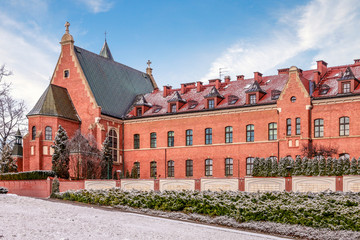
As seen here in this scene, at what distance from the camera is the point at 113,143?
167 ft

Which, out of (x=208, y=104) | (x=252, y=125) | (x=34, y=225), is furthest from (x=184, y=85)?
(x=34, y=225)

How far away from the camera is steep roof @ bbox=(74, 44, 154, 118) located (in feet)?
167

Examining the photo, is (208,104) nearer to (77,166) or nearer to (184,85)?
(184,85)

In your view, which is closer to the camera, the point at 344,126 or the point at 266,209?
the point at 266,209

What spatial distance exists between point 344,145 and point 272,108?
7.03 m

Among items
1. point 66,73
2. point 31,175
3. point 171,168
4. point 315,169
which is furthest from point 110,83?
point 315,169

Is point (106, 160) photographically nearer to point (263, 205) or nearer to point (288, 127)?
point (288, 127)

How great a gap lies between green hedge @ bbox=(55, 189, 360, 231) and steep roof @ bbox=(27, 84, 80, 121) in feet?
63.6

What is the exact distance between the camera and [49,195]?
35938 millimetres

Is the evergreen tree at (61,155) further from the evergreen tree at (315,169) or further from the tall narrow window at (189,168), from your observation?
the evergreen tree at (315,169)

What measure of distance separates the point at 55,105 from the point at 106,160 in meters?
7.41

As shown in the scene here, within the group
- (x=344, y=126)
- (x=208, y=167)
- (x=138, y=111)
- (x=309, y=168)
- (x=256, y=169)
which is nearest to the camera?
(x=309, y=168)

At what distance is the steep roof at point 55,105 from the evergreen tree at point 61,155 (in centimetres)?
335

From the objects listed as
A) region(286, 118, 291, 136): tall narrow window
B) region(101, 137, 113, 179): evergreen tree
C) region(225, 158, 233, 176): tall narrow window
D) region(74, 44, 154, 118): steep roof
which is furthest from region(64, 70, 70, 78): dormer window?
region(286, 118, 291, 136): tall narrow window
